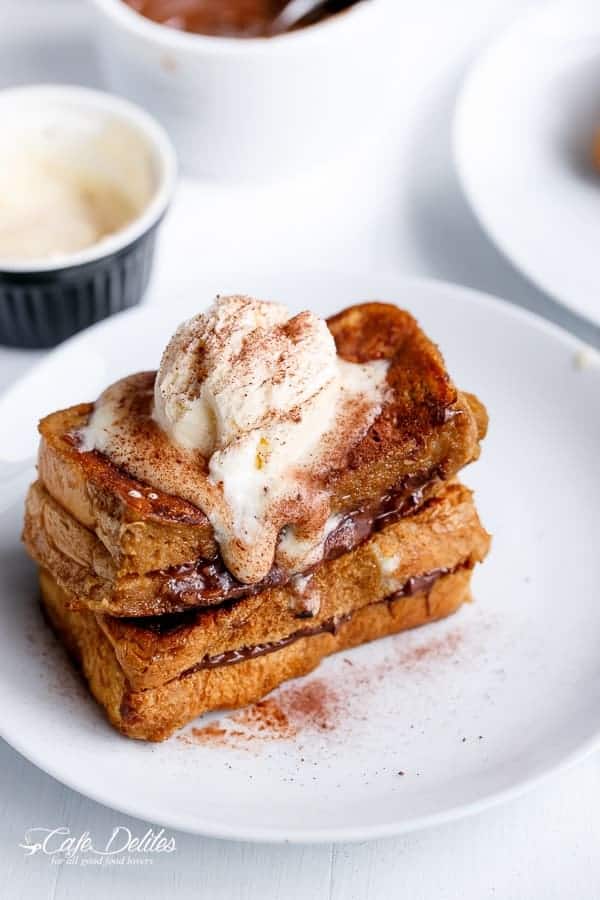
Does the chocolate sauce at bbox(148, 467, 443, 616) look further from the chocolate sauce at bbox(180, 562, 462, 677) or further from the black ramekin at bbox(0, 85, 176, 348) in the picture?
the black ramekin at bbox(0, 85, 176, 348)

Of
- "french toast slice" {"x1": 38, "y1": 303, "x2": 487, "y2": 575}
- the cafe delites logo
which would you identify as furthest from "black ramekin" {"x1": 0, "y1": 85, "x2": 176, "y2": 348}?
the cafe delites logo

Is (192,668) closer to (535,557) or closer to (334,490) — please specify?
(334,490)

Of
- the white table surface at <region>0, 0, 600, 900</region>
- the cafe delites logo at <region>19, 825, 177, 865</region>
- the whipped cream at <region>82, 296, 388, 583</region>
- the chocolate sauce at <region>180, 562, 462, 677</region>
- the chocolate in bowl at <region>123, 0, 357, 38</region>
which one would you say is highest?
the whipped cream at <region>82, 296, 388, 583</region>

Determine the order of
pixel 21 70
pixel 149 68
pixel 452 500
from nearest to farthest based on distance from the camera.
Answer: pixel 452 500
pixel 149 68
pixel 21 70

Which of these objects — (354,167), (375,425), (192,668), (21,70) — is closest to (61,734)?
(192,668)

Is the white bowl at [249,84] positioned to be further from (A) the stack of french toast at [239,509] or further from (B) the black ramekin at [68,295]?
(A) the stack of french toast at [239,509]

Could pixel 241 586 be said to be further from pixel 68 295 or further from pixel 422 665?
pixel 68 295
